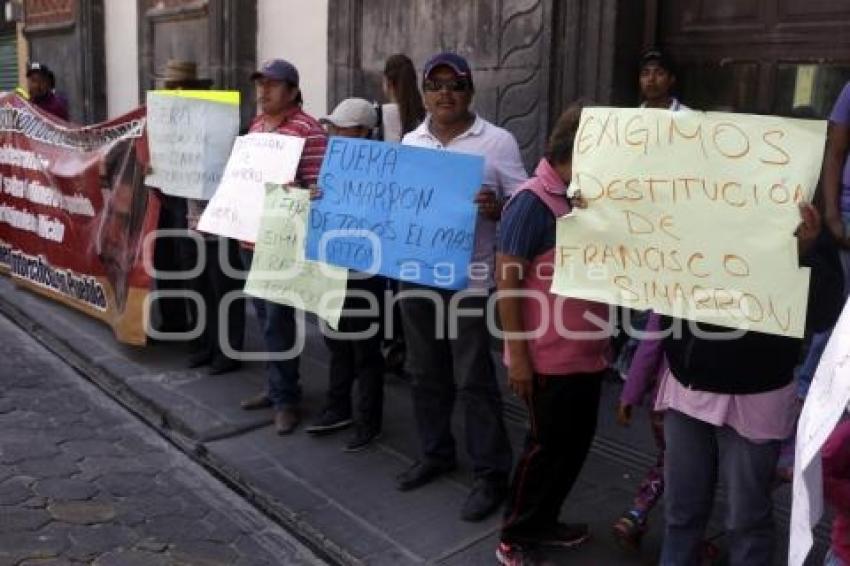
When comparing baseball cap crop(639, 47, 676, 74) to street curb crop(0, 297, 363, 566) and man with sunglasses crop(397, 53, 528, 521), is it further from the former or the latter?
street curb crop(0, 297, 363, 566)

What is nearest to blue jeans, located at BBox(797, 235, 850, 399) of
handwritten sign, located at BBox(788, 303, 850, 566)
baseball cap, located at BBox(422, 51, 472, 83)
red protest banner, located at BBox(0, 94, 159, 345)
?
baseball cap, located at BBox(422, 51, 472, 83)

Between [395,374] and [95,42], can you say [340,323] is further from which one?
[95,42]

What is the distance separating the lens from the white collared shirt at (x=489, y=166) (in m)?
3.50

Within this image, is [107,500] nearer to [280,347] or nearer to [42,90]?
[280,347]

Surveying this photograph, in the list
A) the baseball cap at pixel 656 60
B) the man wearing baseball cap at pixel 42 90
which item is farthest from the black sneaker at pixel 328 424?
the man wearing baseball cap at pixel 42 90

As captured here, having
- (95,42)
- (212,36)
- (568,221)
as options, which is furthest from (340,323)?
(95,42)

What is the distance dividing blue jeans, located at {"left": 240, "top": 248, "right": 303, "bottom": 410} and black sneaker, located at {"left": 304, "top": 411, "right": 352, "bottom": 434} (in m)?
0.21

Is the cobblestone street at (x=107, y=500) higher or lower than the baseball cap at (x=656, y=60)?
lower

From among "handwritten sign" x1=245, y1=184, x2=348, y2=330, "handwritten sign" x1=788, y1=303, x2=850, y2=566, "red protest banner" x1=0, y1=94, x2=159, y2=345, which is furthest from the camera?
"red protest banner" x1=0, y1=94, x2=159, y2=345

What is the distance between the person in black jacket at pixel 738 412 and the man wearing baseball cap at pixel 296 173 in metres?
2.18

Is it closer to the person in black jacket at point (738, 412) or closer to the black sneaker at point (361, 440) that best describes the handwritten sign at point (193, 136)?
Answer: the black sneaker at point (361, 440)

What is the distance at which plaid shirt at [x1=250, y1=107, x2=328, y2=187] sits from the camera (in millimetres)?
4297

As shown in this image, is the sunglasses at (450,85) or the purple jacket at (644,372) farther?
the sunglasses at (450,85)

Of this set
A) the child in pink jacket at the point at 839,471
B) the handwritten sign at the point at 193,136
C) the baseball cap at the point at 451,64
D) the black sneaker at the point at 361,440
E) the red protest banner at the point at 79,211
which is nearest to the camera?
the child in pink jacket at the point at 839,471
